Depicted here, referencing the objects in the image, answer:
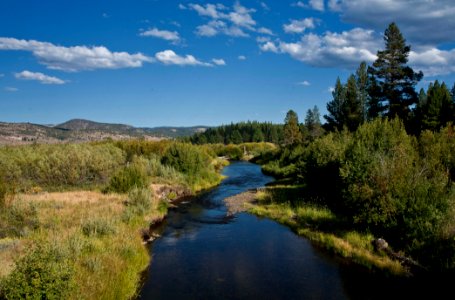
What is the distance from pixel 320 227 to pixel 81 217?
1482 centimetres

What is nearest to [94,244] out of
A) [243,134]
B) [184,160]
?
[184,160]

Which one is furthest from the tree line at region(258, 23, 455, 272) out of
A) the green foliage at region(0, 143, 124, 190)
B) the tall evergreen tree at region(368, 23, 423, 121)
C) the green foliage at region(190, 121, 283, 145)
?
the green foliage at region(190, 121, 283, 145)

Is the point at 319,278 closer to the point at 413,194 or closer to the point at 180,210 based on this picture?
the point at 413,194

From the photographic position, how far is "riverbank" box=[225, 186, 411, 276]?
56.6 feet

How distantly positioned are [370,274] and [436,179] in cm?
675

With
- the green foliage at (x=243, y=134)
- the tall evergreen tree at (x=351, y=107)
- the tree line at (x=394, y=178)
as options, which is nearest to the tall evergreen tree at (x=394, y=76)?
the tree line at (x=394, y=178)

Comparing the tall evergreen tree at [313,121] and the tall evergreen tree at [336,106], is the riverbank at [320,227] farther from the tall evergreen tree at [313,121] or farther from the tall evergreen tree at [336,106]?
the tall evergreen tree at [313,121]

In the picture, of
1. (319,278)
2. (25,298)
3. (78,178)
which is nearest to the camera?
(25,298)

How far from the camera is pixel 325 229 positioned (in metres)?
22.6

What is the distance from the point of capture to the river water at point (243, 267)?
1467 cm

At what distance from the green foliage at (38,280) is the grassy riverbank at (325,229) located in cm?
1330

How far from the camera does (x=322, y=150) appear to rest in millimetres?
30562

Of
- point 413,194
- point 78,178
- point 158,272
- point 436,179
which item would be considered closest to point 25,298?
point 158,272

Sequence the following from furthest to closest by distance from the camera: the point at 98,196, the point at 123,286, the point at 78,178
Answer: the point at 78,178 < the point at 98,196 < the point at 123,286
